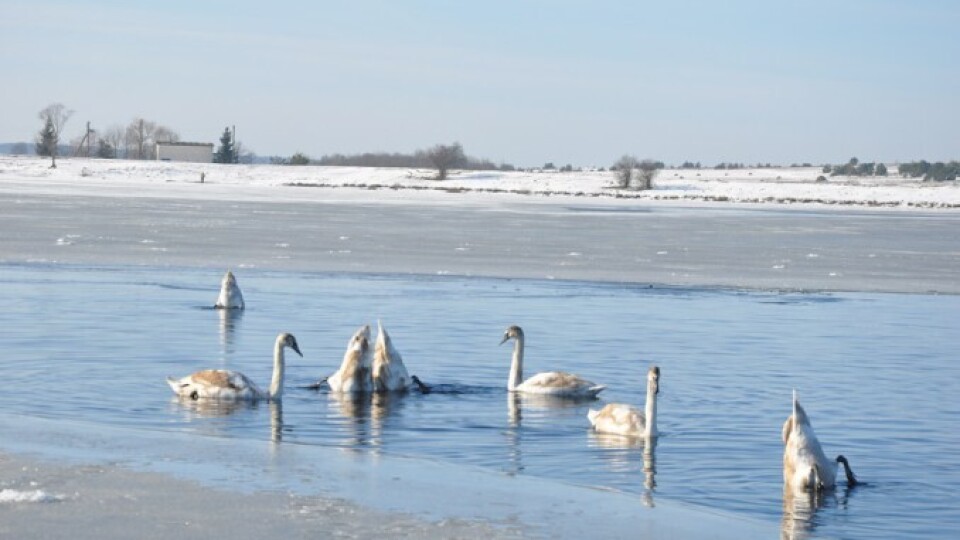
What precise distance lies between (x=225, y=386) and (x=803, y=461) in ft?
16.5

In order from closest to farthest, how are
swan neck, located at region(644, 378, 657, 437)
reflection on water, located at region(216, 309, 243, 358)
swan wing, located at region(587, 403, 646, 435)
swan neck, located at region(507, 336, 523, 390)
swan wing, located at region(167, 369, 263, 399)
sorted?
swan neck, located at region(644, 378, 657, 437)
swan wing, located at region(587, 403, 646, 435)
swan wing, located at region(167, 369, 263, 399)
swan neck, located at region(507, 336, 523, 390)
reflection on water, located at region(216, 309, 243, 358)

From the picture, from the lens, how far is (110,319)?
1861 cm

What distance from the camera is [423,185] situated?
89.0 m

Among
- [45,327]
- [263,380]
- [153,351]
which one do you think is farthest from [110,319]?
[263,380]

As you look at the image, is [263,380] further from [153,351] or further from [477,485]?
[477,485]

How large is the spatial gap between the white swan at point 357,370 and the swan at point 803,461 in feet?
15.2

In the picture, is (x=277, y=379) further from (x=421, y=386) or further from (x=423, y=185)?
(x=423, y=185)

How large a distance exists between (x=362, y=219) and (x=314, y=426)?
109 feet

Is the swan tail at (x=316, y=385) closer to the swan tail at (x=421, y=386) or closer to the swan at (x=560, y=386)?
the swan tail at (x=421, y=386)

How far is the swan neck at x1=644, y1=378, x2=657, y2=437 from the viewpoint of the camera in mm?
11711

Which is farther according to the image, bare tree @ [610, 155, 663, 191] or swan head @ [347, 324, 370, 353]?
bare tree @ [610, 155, 663, 191]

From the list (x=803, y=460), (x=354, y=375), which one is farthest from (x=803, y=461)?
(x=354, y=375)

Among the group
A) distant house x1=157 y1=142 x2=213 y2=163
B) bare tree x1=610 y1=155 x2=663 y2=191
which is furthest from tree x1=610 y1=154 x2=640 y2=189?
distant house x1=157 y1=142 x2=213 y2=163

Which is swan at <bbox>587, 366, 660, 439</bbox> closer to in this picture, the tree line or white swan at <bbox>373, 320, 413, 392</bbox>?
white swan at <bbox>373, 320, 413, 392</bbox>
